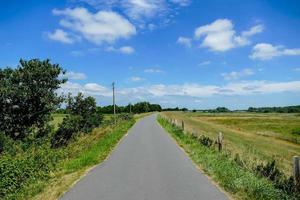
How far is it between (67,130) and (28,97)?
30.4 ft

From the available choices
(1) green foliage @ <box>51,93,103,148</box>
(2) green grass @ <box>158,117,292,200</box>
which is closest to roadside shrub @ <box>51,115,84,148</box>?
(1) green foliage @ <box>51,93,103,148</box>

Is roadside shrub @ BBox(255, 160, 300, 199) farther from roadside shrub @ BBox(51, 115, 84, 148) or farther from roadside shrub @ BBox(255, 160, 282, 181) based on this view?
roadside shrub @ BBox(51, 115, 84, 148)

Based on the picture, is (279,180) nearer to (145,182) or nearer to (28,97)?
(145,182)

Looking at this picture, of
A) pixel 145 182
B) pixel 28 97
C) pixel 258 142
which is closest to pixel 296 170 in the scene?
pixel 145 182

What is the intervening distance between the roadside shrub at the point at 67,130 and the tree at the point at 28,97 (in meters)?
3.04

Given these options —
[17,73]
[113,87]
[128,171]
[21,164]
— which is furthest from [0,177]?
[113,87]

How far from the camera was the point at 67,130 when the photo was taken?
45062 mm

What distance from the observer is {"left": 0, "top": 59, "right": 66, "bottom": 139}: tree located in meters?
36.1

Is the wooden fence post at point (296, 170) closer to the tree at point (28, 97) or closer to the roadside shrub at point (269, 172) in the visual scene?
the roadside shrub at point (269, 172)

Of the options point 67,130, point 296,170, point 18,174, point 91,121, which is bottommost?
point 18,174

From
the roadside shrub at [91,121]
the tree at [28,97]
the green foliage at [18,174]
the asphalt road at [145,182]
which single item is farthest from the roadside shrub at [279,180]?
the roadside shrub at [91,121]

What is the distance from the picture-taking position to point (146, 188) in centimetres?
934

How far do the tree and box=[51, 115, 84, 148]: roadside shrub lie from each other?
3040 millimetres

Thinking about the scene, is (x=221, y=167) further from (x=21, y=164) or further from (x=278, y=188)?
(x=21, y=164)
